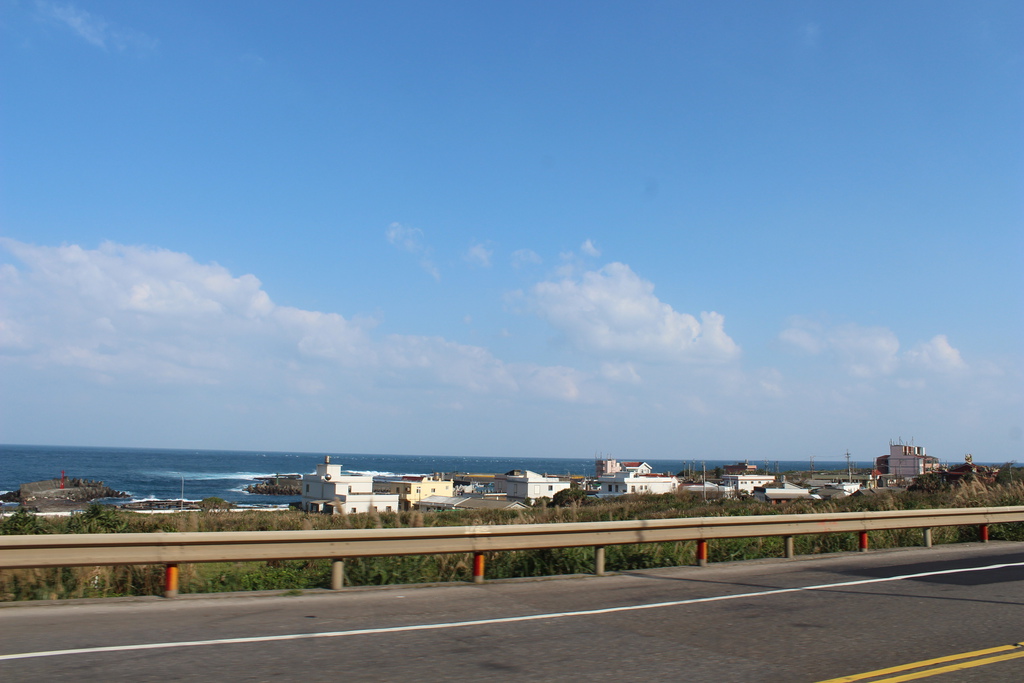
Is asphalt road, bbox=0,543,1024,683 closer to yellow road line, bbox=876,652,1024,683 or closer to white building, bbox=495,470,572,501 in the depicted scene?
yellow road line, bbox=876,652,1024,683

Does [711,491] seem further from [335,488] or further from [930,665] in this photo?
[930,665]

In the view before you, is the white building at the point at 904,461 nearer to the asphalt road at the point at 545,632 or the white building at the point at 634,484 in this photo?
the white building at the point at 634,484

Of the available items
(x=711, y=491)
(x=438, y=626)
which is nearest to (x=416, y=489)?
(x=711, y=491)

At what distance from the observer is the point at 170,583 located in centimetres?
799

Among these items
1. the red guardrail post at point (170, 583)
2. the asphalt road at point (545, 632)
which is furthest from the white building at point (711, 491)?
the red guardrail post at point (170, 583)

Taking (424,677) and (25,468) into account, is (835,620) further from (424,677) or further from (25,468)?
(25,468)

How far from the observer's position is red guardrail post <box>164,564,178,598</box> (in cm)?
799

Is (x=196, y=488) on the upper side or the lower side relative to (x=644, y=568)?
lower

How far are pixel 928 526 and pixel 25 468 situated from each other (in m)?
174

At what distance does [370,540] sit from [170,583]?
217 centimetres

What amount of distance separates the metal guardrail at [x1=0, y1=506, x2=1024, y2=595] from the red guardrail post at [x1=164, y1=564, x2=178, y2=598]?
1 cm

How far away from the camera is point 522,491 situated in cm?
8688

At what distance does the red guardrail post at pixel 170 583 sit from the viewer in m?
7.99

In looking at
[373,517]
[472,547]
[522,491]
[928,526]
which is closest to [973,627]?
[472,547]
